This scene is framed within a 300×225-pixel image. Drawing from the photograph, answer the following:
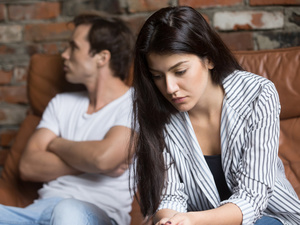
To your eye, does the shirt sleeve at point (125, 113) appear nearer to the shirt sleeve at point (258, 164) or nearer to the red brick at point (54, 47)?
the shirt sleeve at point (258, 164)

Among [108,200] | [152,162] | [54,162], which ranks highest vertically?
[152,162]

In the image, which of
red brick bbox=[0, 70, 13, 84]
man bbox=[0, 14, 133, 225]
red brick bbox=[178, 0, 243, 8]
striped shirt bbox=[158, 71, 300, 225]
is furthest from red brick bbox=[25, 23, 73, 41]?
striped shirt bbox=[158, 71, 300, 225]

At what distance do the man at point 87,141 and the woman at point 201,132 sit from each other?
29 cm

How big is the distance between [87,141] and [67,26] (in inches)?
32.9

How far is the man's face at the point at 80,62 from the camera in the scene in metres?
1.95

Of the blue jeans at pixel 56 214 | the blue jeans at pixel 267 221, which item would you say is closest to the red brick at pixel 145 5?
the blue jeans at pixel 56 214

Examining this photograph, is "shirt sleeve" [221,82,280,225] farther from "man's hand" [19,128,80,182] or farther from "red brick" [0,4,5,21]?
"red brick" [0,4,5,21]

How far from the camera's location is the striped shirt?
4.05ft

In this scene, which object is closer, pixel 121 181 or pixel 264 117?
pixel 264 117

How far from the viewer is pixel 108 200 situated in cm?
173

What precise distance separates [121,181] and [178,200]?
1.60 ft

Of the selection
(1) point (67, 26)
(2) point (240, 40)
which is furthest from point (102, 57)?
(2) point (240, 40)

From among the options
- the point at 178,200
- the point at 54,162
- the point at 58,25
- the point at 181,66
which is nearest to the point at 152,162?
the point at 178,200

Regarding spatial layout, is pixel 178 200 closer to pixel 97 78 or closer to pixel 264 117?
pixel 264 117
